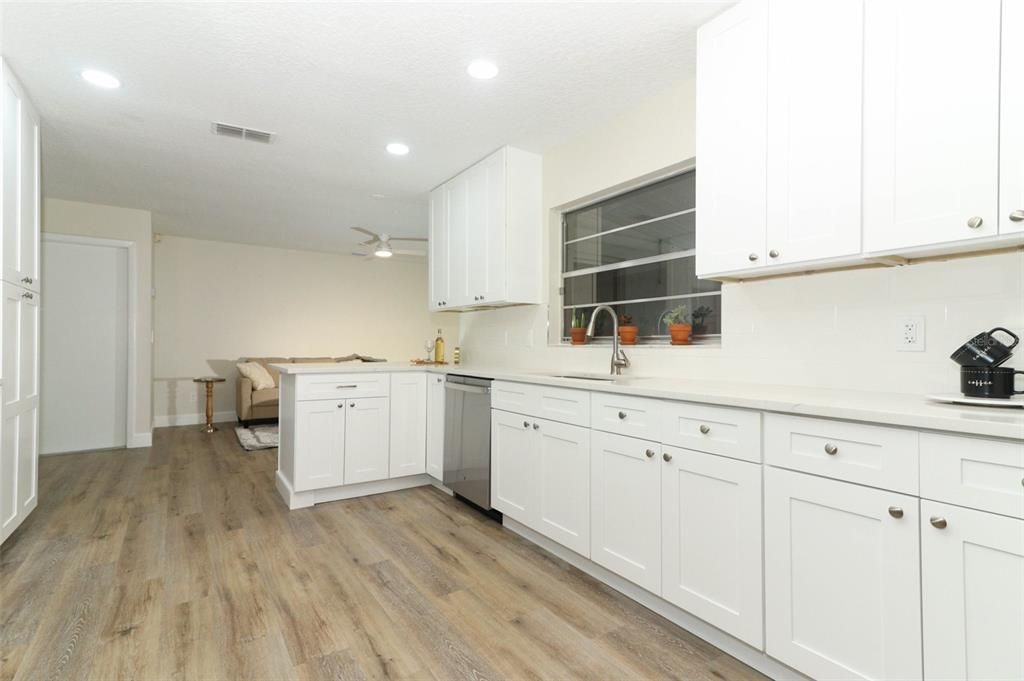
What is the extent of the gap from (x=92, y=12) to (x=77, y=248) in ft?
12.5

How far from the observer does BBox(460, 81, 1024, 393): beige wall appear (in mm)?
1590

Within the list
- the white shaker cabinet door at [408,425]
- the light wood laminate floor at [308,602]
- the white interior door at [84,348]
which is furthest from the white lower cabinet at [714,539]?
the white interior door at [84,348]

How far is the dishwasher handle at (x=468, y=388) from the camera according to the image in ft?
10.1

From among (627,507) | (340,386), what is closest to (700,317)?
(627,507)

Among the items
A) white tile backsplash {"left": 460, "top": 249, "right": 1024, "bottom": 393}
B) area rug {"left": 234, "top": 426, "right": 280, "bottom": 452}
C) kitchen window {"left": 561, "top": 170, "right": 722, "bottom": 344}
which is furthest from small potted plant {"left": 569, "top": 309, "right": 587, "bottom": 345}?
area rug {"left": 234, "top": 426, "right": 280, "bottom": 452}

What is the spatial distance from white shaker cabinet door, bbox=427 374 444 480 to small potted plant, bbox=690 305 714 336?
1.80 metres

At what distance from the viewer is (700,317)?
2.55 m

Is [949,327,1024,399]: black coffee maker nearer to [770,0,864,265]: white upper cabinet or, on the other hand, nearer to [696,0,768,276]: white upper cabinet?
[770,0,864,265]: white upper cabinet

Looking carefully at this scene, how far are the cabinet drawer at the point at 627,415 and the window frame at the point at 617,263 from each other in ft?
2.09

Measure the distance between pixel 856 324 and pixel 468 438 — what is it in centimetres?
219

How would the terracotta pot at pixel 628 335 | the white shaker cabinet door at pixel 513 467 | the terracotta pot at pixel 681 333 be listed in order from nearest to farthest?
the terracotta pot at pixel 681 333
the white shaker cabinet door at pixel 513 467
the terracotta pot at pixel 628 335

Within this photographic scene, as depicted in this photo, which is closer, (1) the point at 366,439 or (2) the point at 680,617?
(2) the point at 680,617

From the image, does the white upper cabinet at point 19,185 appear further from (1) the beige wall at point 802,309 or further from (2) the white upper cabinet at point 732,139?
(2) the white upper cabinet at point 732,139

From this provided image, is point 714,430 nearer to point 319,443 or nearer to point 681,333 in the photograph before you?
point 681,333
